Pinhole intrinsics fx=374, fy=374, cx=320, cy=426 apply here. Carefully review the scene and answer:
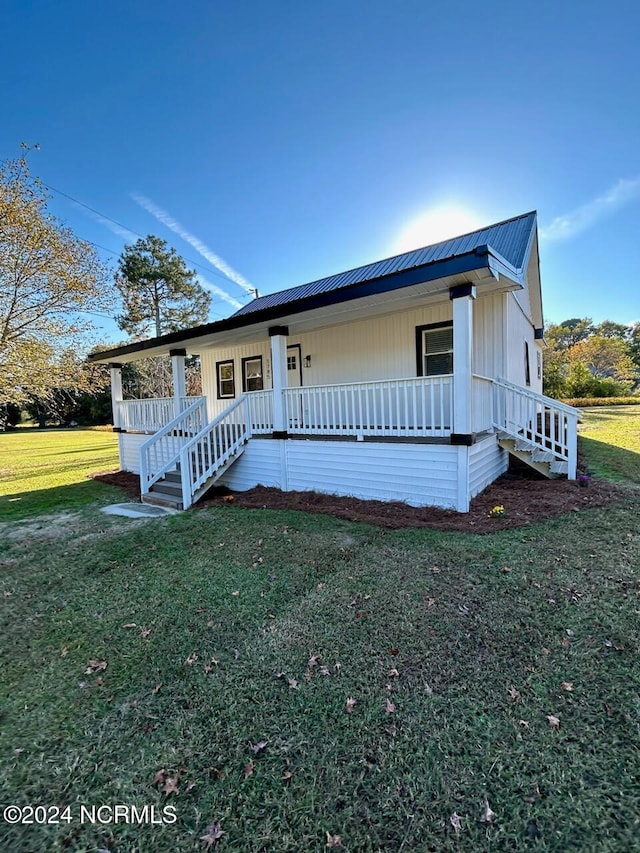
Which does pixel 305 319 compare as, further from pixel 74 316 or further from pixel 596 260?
pixel 596 260

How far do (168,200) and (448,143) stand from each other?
41.9 ft

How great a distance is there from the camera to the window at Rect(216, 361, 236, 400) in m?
12.3

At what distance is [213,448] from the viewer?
319 inches

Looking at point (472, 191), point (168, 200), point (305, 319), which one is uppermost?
point (168, 200)

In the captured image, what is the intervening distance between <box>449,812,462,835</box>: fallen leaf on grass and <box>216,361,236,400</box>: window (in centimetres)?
1149

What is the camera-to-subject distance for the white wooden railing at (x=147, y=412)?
10.1 meters

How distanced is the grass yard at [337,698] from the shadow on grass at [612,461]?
308 centimetres

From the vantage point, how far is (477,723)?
2.18 m

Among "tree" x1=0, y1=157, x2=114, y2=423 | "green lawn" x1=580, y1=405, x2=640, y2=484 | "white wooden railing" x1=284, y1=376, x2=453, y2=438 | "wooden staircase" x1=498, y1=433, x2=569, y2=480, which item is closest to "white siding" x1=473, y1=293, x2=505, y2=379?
"white wooden railing" x1=284, y1=376, x2=453, y2=438

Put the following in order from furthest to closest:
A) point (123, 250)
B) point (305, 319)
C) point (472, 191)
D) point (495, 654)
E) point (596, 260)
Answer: point (123, 250), point (596, 260), point (472, 191), point (305, 319), point (495, 654)

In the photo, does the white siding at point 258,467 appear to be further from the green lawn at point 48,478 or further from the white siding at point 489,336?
the white siding at point 489,336

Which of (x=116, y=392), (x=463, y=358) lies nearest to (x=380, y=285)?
(x=463, y=358)

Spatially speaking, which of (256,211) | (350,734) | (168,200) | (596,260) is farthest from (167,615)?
(596,260)

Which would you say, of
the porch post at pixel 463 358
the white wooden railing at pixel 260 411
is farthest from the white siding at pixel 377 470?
the white wooden railing at pixel 260 411
